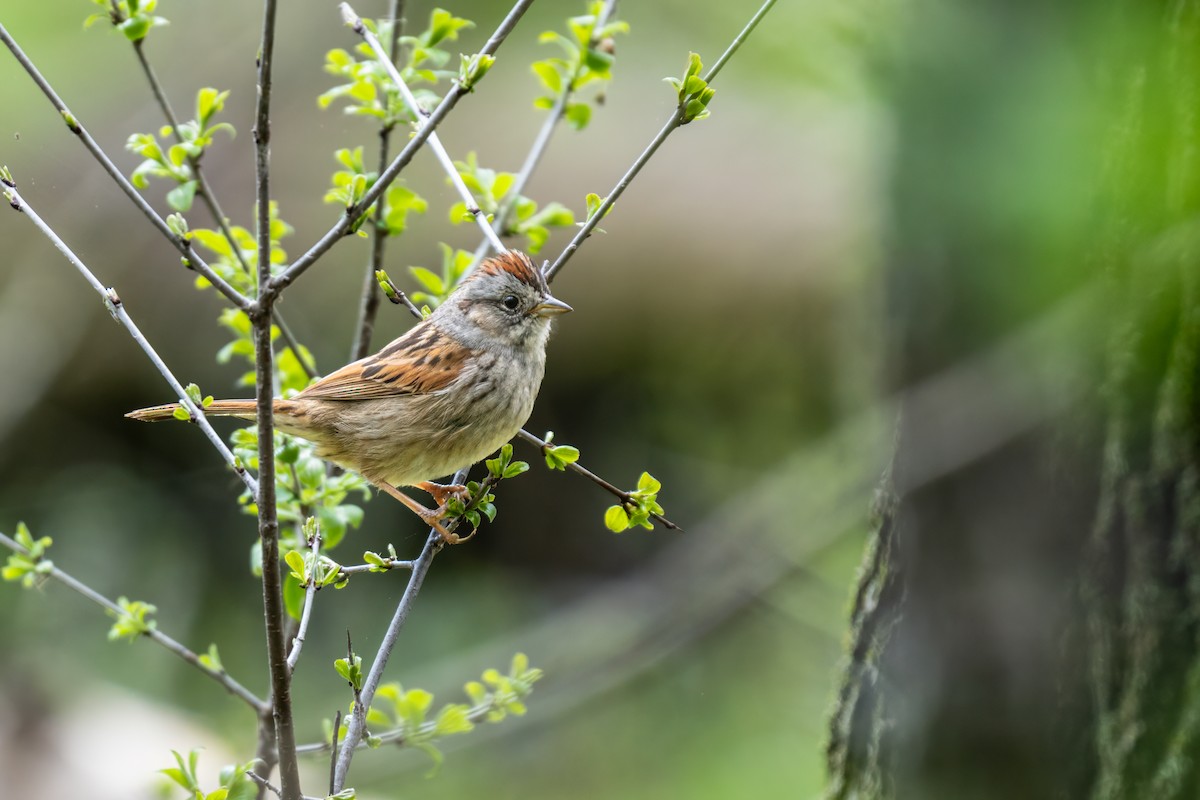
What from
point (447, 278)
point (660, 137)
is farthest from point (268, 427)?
point (447, 278)

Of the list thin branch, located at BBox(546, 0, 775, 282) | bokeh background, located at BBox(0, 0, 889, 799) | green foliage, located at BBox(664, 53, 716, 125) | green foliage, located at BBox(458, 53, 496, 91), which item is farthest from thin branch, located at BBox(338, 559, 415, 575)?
bokeh background, located at BBox(0, 0, 889, 799)

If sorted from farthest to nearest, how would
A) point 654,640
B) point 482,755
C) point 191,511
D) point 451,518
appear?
point 191,511
point 482,755
point 654,640
point 451,518

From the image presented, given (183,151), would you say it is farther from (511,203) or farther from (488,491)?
(488,491)

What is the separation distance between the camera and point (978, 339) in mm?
3164

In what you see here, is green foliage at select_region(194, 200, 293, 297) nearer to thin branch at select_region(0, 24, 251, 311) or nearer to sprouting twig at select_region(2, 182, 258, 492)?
sprouting twig at select_region(2, 182, 258, 492)

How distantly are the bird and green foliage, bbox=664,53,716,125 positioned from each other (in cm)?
103

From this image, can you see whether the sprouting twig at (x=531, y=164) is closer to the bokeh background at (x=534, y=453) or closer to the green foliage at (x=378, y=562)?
the green foliage at (x=378, y=562)

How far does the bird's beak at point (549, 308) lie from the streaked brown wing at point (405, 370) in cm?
26

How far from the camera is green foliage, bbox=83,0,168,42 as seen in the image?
7.58 feet

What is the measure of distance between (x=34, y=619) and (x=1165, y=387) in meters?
6.51

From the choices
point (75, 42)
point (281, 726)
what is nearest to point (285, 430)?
point (281, 726)

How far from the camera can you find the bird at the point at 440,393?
3.26 meters

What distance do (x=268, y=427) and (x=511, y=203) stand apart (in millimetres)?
1301

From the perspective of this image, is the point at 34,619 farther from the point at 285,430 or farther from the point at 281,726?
the point at 281,726
